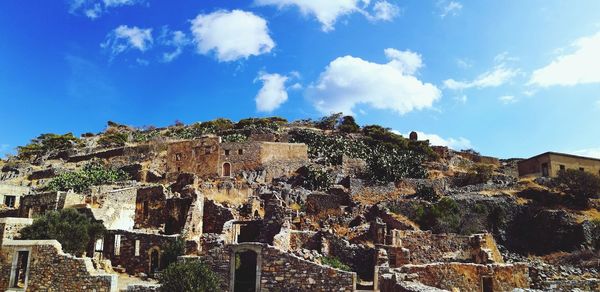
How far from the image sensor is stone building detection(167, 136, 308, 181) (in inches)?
1921

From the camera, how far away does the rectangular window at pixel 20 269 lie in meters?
19.3

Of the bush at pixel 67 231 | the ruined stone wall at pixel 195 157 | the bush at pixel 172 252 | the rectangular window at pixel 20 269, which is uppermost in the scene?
the ruined stone wall at pixel 195 157

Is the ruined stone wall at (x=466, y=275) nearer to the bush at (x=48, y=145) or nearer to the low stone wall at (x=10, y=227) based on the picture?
the low stone wall at (x=10, y=227)

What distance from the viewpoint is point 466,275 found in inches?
679

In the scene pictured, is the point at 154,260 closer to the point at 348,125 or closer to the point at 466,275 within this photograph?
the point at 466,275

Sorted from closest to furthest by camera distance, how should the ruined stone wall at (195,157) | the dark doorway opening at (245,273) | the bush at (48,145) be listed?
the dark doorway opening at (245,273) < the ruined stone wall at (195,157) < the bush at (48,145)

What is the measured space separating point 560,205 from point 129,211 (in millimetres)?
32342

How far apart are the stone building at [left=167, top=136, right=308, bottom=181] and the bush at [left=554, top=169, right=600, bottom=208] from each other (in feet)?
79.1

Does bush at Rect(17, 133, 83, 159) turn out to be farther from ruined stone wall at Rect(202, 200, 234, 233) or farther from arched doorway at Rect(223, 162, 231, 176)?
ruined stone wall at Rect(202, 200, 234, 233)

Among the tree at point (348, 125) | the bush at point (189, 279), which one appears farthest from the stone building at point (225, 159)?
the bush at point (189, 279)

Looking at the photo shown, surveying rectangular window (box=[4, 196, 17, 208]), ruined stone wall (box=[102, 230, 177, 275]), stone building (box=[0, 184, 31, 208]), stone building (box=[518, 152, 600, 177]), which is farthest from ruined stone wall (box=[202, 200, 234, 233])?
stone building (box=[518, 152, 600, 177])

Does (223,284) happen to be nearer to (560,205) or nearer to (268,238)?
(268,238)

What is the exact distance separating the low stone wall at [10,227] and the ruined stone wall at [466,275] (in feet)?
51.7

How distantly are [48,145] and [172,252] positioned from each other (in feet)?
216
